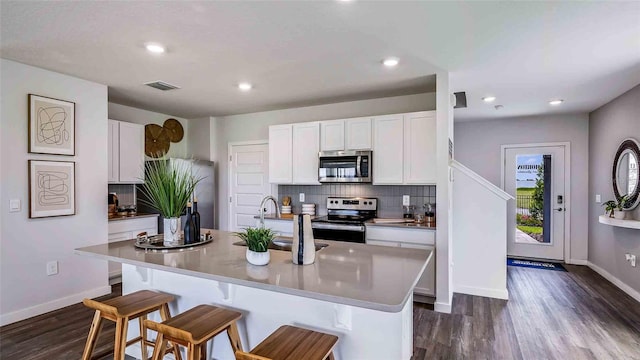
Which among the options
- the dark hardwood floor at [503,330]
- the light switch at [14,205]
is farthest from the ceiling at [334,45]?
the dark hardwood floor at [503,330]

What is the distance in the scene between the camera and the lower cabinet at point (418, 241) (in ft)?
11.6

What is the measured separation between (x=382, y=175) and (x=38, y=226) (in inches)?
146

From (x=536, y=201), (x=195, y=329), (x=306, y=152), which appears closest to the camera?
(x=195, y=329)

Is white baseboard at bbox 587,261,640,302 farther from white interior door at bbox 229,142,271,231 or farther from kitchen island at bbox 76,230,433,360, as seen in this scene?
white interior door at bbox 229,142,271,231

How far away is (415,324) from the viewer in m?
3.09

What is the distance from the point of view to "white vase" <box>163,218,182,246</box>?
7.64 feet

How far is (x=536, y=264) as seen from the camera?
5293 millimetres

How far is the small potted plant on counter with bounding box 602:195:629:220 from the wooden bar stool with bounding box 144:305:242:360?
449cm

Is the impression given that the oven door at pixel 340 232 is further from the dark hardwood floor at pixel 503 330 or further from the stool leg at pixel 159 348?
the stool leg at pixel 159 348

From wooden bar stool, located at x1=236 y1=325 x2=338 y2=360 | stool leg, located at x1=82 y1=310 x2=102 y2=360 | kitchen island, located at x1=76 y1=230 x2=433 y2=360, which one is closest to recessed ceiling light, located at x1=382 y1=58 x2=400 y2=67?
kitchen island, located at x1=76 y1=230 x2=433 y2=360

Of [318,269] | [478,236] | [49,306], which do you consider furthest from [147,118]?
[478,236]

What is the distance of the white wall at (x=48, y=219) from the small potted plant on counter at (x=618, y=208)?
6.09 m

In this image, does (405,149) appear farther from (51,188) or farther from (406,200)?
(51,188)

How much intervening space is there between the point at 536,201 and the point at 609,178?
1.24 meters
